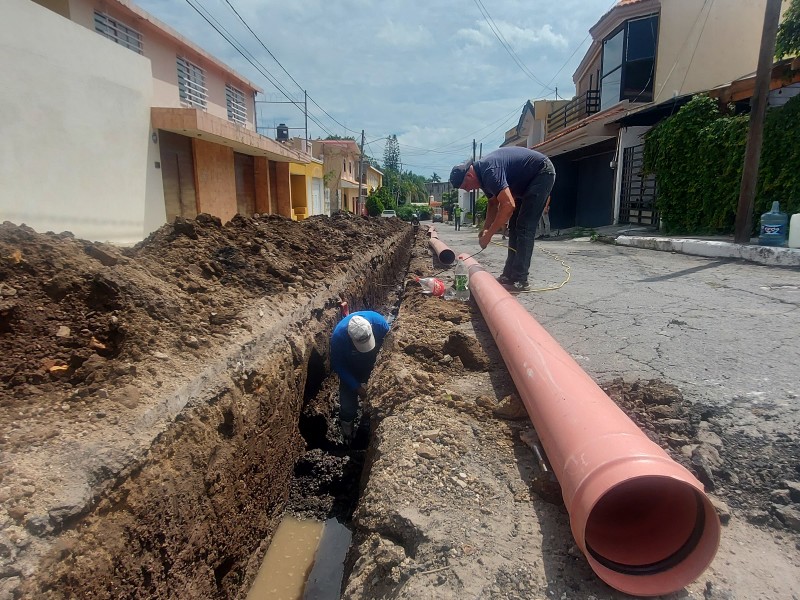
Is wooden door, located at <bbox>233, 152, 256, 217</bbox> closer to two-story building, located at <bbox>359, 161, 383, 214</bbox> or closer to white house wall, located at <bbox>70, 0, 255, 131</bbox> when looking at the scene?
white house wall, located at <bbox>70, 0, 255, 131</bbox>

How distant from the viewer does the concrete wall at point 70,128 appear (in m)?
6.93

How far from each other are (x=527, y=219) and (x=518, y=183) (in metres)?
0.40

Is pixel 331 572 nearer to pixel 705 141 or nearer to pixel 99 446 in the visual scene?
pixel 99 446

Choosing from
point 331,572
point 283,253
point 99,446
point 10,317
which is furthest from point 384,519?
point 283,253

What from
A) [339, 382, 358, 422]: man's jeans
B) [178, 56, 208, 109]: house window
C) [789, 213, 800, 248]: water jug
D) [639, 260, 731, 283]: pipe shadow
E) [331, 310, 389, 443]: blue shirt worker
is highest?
[178, 56, 208, 109]: house window

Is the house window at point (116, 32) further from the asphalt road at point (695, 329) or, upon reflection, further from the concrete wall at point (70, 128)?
the asphalt road at point (695, 329)

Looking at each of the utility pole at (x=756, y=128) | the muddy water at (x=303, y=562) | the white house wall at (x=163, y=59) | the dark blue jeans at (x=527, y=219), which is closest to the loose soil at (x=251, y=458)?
the muddy water at (x=303, y=562)

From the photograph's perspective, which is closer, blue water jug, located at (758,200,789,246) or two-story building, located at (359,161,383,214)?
blue water jug, located at (758,200,789,246)

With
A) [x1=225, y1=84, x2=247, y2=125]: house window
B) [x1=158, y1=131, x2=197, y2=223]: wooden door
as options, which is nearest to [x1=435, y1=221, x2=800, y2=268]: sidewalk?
[x1=158, y1=131, x2=197, y2=223]: wooden door

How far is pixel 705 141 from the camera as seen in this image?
388 inches

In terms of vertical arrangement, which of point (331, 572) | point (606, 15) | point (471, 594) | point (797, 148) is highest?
point (606, 15)

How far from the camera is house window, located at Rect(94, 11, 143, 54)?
33.4ft

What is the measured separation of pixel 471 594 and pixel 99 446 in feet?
5.84

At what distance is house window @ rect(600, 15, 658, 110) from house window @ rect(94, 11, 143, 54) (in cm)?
1439
